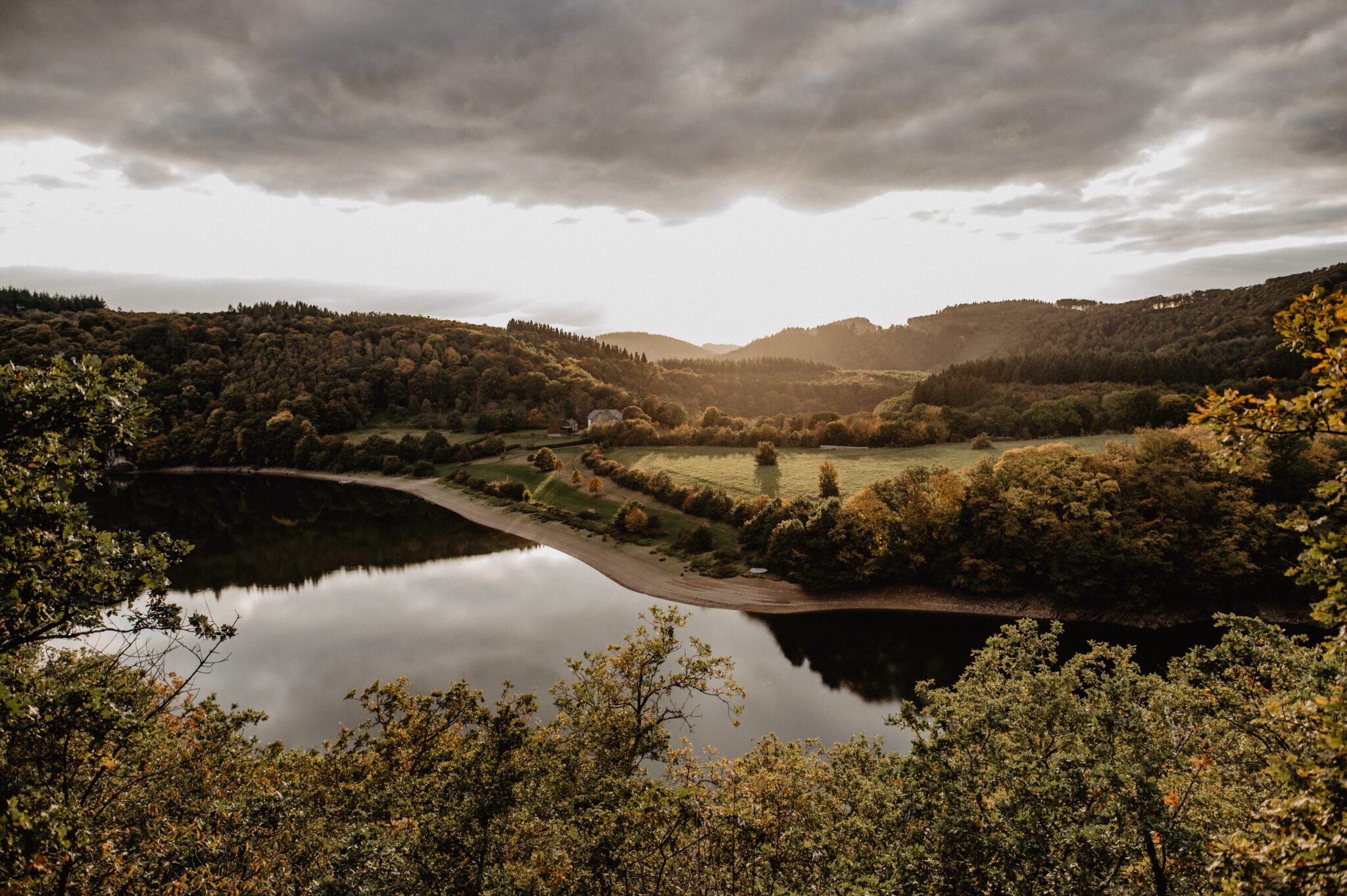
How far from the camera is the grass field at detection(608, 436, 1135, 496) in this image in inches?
2891

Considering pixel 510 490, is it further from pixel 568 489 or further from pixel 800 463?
pixel 800 463

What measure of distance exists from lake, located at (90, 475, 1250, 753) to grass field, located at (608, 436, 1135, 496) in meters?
22.9

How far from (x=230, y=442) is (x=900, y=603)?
5436 inches

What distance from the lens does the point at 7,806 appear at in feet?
20.0

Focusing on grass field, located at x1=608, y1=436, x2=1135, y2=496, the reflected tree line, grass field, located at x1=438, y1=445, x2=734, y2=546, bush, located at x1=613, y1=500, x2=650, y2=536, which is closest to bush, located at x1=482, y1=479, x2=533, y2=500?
grass field, located at x1=438, y1=445, x2=734, y2=546

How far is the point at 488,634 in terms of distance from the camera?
47469 millimetres

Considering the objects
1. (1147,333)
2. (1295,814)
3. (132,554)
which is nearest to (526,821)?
(132,554)

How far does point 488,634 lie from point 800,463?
53000mm

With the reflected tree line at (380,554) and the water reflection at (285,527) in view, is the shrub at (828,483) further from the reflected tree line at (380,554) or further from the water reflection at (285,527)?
the water reflection at (285,527)

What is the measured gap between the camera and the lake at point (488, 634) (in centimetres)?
3719

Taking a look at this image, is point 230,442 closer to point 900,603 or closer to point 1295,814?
point 900,603

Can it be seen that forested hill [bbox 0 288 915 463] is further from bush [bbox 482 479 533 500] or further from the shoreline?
the shoreline

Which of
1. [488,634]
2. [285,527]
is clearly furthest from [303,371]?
[488,634]

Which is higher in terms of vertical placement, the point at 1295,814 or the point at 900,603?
the point at 1295,814
